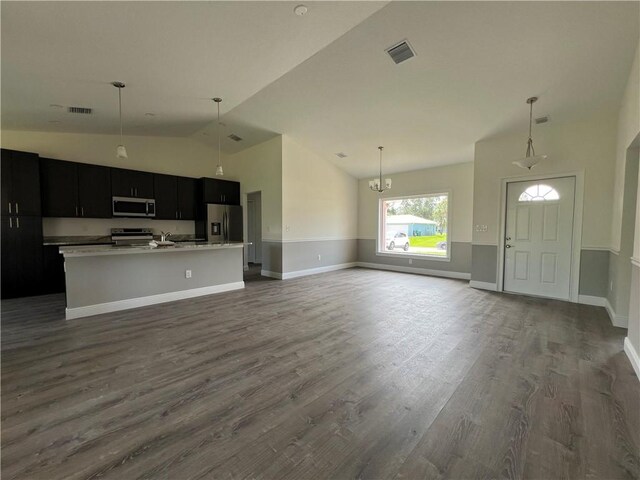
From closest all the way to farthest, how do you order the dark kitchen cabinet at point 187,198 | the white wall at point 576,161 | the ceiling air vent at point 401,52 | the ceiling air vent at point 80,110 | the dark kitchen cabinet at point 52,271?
the ceiling air vent at point 401,52, the white wall at point 576,161, the ceiling air vent at point 80,110, the dark kitchen cabinet at point 52,271, the dark kitchen cabinet at point 187,198

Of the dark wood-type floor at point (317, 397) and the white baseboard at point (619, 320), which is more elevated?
the white baseboard at point (619, 320)

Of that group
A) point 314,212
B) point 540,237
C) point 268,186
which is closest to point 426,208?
point 540,237

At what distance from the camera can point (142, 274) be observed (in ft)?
13.4

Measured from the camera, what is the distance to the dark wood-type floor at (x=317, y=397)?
140 centimetres

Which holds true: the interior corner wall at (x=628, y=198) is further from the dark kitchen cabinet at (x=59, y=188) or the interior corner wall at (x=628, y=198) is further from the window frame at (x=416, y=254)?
the dark kitchen cabinet at (x=59, y=188)

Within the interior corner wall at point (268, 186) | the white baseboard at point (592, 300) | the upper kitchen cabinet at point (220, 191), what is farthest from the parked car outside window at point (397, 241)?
the upper kitchen cabinet at point (220, 191)

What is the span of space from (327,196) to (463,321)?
15.1 feet

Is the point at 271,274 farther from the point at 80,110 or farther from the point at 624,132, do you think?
the point at 624,132

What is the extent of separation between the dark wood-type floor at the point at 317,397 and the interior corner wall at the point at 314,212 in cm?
297

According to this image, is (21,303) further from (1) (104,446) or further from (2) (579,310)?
(2) (579,310)

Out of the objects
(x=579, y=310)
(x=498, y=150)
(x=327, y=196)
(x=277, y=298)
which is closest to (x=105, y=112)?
(x=277, y=298)

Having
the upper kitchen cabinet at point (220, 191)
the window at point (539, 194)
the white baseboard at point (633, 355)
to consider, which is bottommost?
the white baseboard at point (633, 355)

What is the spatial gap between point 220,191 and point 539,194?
6672 mm

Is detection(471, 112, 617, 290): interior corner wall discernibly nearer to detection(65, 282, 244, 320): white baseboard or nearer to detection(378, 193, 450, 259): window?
detection(378, 193, 450, 259): window
